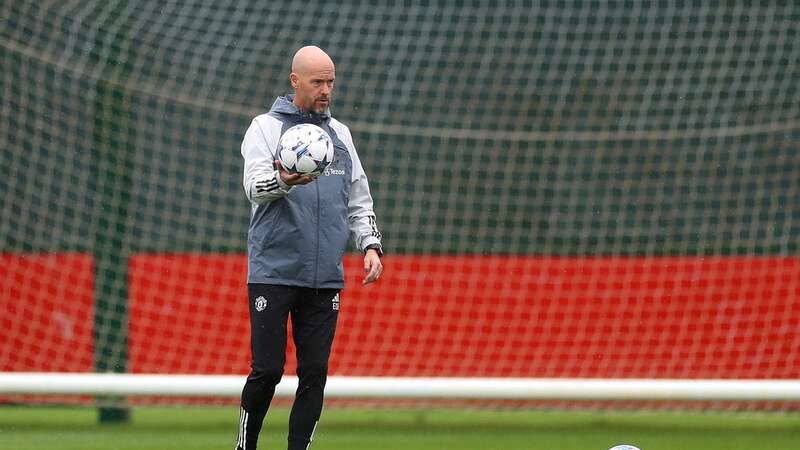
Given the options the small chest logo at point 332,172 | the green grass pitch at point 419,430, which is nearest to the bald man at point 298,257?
the small chest logo at point 332,172

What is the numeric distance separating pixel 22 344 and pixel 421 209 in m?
2.57

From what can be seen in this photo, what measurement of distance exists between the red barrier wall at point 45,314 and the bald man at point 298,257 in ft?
10.9

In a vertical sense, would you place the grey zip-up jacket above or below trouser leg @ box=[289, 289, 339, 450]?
above

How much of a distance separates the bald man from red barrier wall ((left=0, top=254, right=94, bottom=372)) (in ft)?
10.9

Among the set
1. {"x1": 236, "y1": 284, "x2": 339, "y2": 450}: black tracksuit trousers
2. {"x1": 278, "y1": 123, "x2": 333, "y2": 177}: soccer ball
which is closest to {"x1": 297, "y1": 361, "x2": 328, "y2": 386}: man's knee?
{"x1": 236, "y1": 284, "x2": 339, "y2": 450}: black tracksuit trousers

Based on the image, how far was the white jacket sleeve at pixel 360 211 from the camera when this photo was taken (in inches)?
171

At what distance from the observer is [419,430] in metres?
6.43

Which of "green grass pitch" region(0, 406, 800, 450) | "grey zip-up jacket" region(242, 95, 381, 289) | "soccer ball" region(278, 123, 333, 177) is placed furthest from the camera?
"green grass pitch" region(0, 406, 800, 450)

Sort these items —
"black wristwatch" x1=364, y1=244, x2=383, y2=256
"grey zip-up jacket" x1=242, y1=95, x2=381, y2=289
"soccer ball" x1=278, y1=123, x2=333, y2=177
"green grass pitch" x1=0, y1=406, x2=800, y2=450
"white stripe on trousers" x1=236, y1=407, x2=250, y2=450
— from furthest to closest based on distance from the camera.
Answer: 1. "green grass pitch" x1=0, y1=406, x2=800, y2=450
2. "black wristwatch" x1=364, y1=244, x2=383, y2=256
3. "white stripe on trousers" x1=236, y1=407, x2=250, y2=450
4. "grey zip-up jacket" x1=242, y1=95, x2=381, y2=289
5. "soccer ball" x1=278, y1=123, x2=333, y2=177

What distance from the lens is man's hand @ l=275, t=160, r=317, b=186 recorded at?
384cm

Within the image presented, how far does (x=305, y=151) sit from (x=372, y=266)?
579mm

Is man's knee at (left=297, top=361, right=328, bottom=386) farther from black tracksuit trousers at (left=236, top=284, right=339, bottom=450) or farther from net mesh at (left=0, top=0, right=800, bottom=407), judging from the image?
net mesh at (left=0, top=0, right=800, bottom=407)

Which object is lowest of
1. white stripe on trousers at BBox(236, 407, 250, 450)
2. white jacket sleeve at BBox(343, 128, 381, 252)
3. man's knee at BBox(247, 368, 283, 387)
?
white stripe on trousers at BBox(236, 407, 250, 450)

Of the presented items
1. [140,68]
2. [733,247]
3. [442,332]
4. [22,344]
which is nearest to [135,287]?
[22,344]
